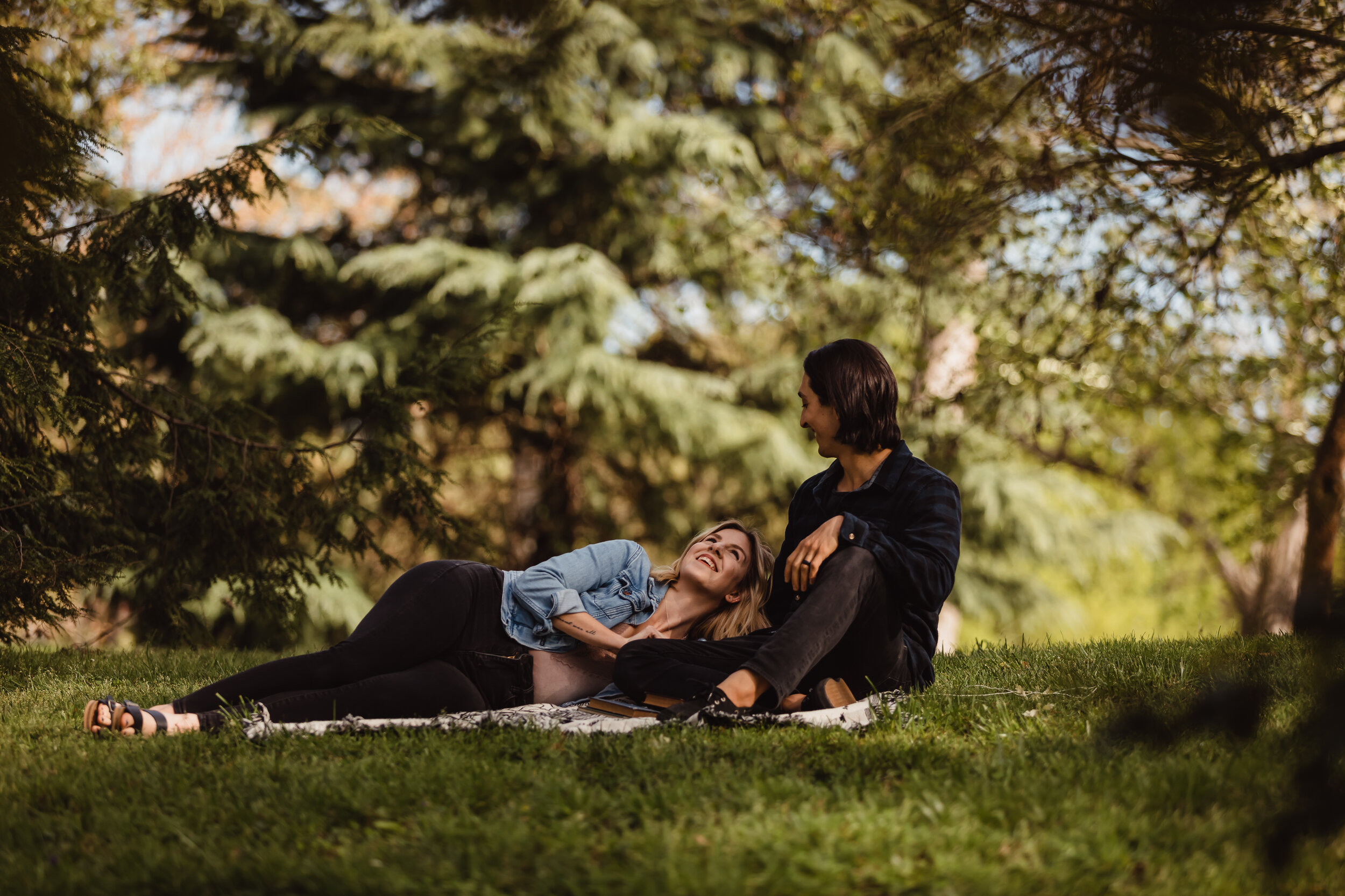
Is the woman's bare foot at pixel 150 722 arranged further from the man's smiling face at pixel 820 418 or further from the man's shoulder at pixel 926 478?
the man's shoulder at pixel 926 478

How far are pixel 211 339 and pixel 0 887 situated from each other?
8542 mm

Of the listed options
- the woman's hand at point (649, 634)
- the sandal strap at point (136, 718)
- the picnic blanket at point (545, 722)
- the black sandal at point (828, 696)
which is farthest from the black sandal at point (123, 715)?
the black sandal at point (828, 696)

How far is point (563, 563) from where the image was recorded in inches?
144

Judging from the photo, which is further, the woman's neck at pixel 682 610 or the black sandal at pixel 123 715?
the woman's neck at pixel 682 610

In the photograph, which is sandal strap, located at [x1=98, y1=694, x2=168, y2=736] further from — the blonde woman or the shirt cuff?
the shirt cuff

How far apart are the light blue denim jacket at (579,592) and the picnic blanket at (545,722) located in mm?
344

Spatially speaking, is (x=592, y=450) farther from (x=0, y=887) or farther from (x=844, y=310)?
(x=0, y=887)

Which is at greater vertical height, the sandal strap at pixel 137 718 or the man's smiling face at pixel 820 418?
the man's smiling face at pixel 820 418

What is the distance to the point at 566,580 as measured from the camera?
3652 millimetres

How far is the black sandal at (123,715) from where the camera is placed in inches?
126

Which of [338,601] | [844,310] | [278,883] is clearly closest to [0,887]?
[278,883]

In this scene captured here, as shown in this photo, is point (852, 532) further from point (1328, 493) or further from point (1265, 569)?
point (1265, 569)

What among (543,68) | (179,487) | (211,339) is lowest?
(179,487)

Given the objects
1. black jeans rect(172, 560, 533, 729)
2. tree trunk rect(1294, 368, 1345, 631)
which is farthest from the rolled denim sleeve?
tree trunk rect(1294, 368, 1345, 631)
